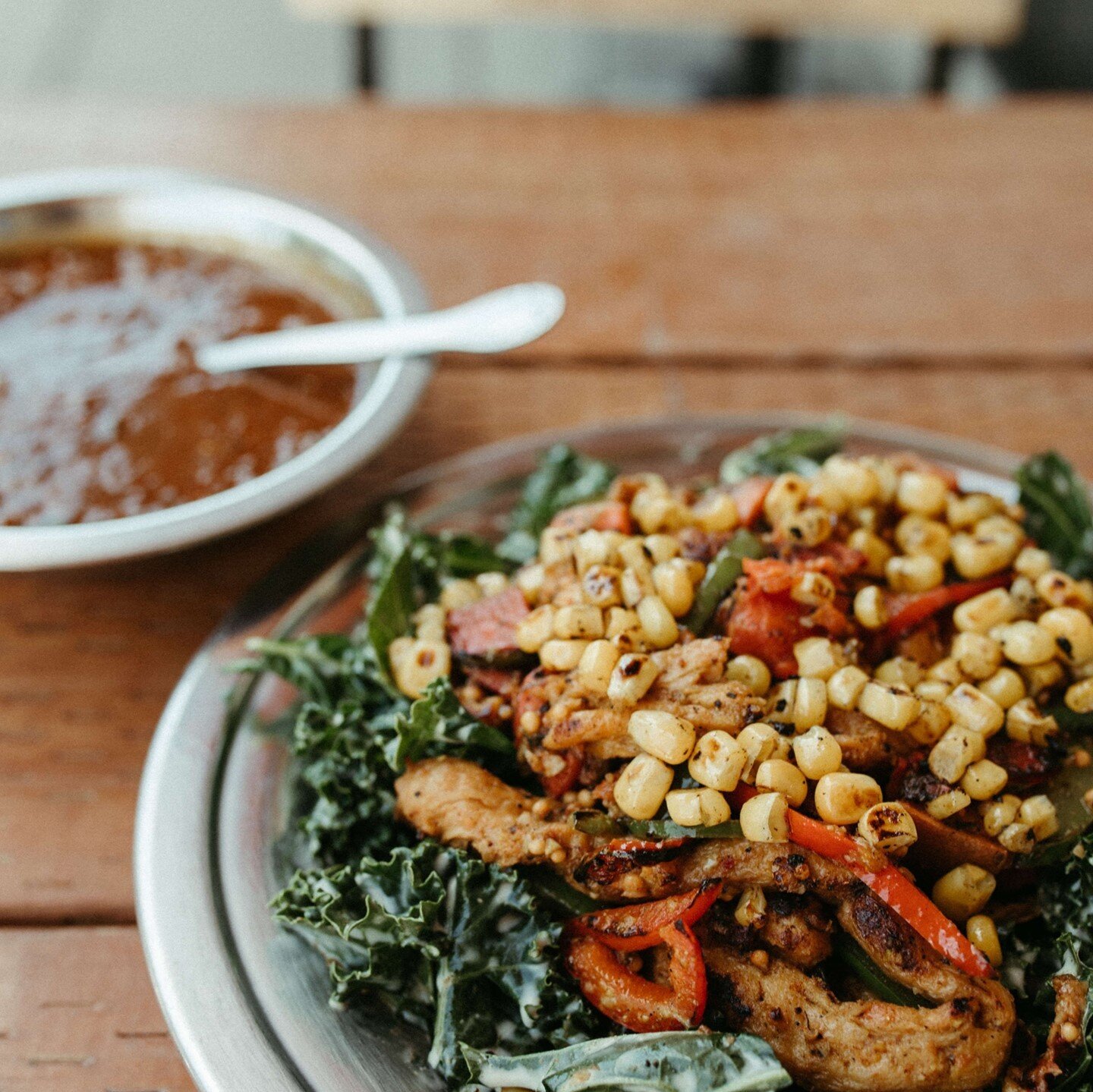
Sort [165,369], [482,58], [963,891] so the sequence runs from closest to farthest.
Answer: [963,891]
[165,369]
[482,58]

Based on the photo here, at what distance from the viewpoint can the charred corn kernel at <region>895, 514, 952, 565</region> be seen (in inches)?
82.7

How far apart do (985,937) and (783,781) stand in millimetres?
393

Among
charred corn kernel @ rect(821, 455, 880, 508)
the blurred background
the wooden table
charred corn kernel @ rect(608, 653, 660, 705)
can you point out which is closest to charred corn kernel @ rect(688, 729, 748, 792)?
charred corn kernel @ rect(608, 653, 660, 705)

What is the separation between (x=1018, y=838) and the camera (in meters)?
1.74

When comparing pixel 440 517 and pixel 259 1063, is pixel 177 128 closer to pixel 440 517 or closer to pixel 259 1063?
pixel 440 517

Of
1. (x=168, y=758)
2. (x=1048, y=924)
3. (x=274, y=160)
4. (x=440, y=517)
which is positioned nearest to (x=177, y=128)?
(x=274, y=160)

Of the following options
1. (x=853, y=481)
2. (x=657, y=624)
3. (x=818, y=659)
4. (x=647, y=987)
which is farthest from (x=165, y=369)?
(x=647, y=987)

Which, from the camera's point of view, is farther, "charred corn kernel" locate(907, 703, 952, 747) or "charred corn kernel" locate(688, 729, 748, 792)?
"charred corn kernel" locate(907, 703, 952, 747)

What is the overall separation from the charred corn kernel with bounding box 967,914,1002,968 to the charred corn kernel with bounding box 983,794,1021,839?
0.42ft

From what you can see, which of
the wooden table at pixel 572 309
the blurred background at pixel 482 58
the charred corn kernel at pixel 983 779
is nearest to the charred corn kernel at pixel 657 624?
the charred corn kernel at pixel 983 779

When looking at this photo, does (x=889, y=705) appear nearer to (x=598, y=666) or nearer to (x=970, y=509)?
(x=598, y=666)

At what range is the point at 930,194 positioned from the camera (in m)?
4.14

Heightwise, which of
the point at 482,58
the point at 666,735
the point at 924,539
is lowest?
the point at 666,735

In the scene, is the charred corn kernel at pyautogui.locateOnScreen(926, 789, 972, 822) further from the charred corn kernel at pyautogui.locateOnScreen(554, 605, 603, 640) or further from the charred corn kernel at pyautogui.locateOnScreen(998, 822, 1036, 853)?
the charred corn kernel at pyautogui.locateOnScreen(554, 605, 603, 640)
